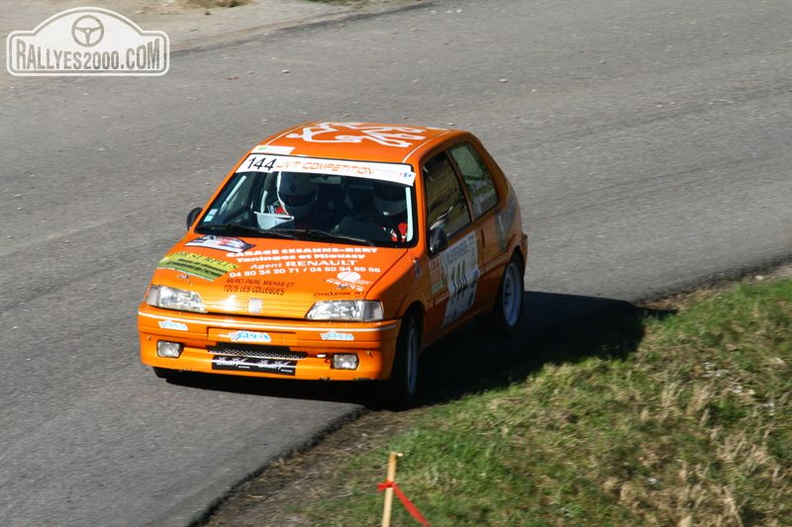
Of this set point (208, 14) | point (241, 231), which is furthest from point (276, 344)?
point (208, 14)

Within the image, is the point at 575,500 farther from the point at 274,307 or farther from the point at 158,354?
the point at 158,354

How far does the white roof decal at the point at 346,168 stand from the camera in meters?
9.56

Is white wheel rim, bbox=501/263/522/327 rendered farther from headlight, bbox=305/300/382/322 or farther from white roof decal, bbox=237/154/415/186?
headlight, bbox=305/300/382/322

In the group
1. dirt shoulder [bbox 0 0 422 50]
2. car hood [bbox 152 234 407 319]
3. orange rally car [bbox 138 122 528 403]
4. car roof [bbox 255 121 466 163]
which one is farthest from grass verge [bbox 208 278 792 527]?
dirt shoulder [bbox 0 0 422 50]

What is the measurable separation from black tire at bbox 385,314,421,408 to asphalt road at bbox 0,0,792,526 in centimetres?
38

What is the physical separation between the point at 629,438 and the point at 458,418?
1.09 meters

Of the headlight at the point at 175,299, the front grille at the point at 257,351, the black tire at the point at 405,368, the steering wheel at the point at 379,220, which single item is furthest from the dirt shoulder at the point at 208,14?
the front grille at the point at 257,351

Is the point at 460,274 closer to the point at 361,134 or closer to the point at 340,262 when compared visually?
the point at 340,262

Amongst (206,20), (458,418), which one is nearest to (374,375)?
(458,418)

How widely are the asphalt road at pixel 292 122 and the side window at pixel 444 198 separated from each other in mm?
1427

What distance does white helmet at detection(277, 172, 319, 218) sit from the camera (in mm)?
9539

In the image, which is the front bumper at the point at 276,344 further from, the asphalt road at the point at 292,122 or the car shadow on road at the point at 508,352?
the car shadow on road at the point at 508,352

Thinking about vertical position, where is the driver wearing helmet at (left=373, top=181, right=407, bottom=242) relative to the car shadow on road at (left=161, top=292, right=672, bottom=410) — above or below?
above

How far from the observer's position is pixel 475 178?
1042 cm
